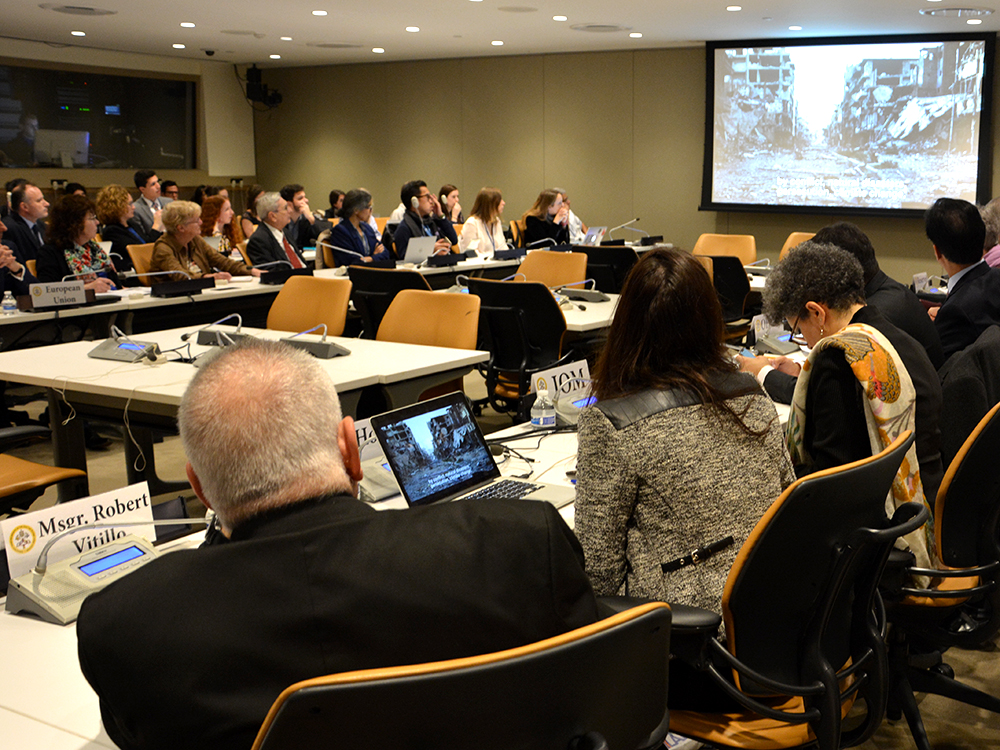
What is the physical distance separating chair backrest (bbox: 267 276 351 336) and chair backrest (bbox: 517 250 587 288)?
70.8 inches

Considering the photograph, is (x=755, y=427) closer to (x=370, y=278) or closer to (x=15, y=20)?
(x=370, y=278)

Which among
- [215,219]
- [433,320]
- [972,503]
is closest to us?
[972,503]

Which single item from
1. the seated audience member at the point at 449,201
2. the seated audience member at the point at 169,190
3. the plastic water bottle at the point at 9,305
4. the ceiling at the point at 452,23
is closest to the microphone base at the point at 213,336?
the plastic water bottle at the point at 9,305

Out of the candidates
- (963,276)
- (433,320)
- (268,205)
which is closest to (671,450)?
(963,276)

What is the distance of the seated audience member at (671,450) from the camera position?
164cm

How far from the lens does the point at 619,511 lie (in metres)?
1.66

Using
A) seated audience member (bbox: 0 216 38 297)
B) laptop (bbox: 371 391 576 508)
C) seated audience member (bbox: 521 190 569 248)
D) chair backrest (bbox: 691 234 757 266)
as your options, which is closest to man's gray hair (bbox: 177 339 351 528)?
laptop (bbox: 371 391 576 508)

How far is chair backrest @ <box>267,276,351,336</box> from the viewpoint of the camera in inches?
175

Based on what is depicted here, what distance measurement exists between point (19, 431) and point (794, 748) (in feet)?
8.51

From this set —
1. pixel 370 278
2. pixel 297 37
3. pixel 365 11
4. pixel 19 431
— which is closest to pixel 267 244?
pixel 370 278

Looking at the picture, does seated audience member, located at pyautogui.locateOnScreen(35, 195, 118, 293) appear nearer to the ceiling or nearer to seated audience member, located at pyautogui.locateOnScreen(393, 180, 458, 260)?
seated audience member, located at pyautogui.locateOnScreen(393, 180, 458, 260)

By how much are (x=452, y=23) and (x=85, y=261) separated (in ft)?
16.5

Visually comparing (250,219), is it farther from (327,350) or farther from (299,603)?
(299,603)

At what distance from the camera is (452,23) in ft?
30.8
